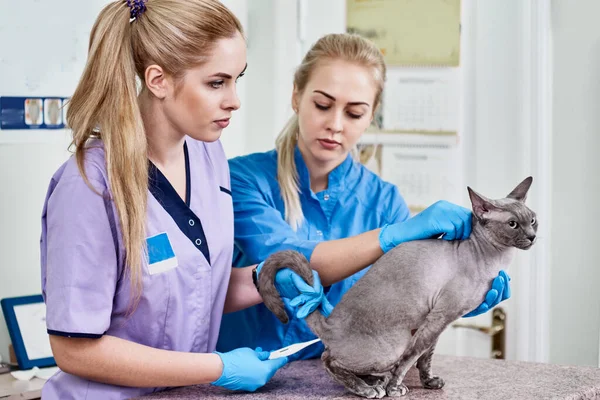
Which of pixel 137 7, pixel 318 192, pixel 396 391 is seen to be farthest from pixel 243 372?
pixel 137 7

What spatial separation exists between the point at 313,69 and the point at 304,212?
351mm

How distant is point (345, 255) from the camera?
1610mm

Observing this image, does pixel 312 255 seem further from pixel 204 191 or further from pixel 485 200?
pixel 485 200

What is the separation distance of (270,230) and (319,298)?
0.25 metres

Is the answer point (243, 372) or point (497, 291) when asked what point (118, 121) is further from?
point (497, 291)

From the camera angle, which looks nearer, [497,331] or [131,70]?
[131,70]

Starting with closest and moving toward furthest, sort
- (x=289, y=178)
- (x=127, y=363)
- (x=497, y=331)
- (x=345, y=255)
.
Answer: (x=127, y=363) → (x=345, y=255) → (x=289, y=178) → (x=497, y=331)

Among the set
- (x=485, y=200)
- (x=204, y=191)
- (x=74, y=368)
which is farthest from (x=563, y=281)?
(x=74, y=368)

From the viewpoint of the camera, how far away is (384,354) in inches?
55.9

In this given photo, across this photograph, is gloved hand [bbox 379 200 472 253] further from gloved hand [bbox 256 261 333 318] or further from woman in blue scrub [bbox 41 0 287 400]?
woman in blue scrub [bbox 41 0 287 400]

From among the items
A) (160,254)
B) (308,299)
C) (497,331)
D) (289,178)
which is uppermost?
(289,178)

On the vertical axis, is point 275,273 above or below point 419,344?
above

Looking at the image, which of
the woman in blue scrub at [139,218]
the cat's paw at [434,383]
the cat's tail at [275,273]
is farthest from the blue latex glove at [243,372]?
the cat's paw at [434,383]

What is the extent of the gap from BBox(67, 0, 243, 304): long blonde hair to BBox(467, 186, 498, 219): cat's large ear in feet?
1.90
